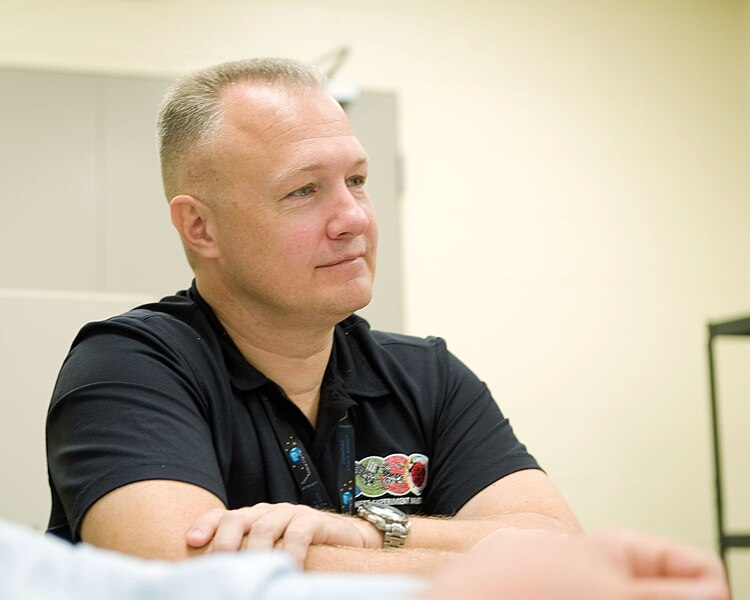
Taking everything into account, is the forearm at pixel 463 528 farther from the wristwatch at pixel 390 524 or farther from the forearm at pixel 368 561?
the forearm at pixel 368 561

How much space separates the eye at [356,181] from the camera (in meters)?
1.60

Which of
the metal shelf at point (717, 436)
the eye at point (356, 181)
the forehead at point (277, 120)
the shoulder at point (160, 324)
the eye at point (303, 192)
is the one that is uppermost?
the forehead at point (277, 120)

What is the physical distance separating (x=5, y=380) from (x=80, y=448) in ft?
1.31

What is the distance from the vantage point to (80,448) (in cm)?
118

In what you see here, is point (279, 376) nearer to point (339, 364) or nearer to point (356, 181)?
point (339, 364)

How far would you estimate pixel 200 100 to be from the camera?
1.59 m

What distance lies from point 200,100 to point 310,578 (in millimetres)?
1370

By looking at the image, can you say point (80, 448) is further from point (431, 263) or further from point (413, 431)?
point (431, 263)

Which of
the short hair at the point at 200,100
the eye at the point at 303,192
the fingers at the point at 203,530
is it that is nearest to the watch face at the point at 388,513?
the fingers at the point at 203,530

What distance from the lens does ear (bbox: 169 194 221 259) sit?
1.60 meters

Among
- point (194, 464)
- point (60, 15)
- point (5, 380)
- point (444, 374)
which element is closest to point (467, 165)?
point (60, 15)

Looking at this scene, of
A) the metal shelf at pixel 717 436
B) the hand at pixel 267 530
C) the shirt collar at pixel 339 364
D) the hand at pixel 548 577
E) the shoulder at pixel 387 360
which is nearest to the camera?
the hand at pixel 548 577

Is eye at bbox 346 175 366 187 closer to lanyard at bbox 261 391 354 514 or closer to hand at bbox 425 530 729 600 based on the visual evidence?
lanyard at bbox 261 391 354 514

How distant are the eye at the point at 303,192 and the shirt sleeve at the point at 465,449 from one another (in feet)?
1.20
